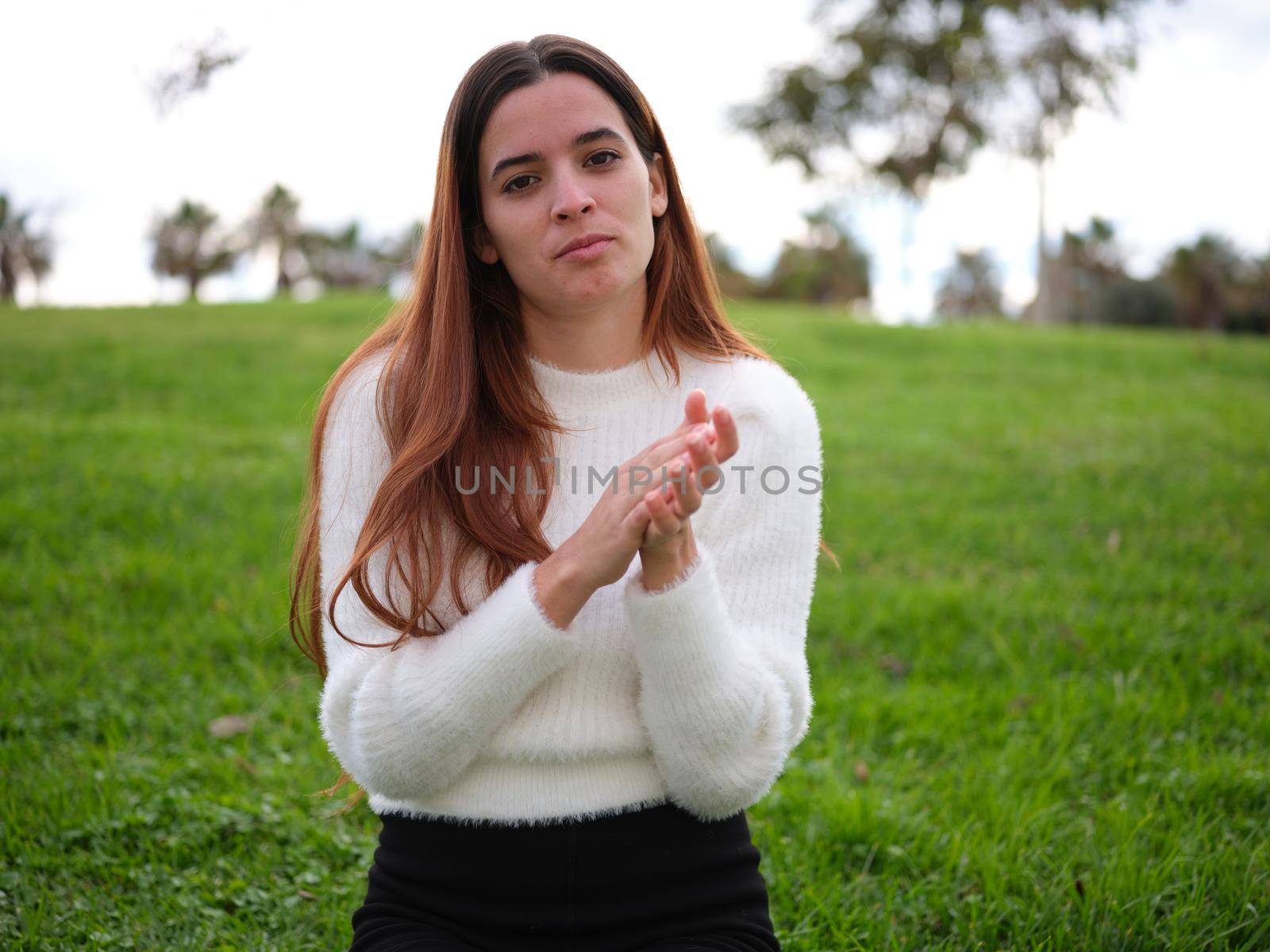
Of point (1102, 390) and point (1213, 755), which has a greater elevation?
point (1102, 390)

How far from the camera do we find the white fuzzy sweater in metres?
1.83

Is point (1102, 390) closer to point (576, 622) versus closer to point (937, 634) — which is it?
point (937, 634)

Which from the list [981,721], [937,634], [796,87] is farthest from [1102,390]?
[796,87]

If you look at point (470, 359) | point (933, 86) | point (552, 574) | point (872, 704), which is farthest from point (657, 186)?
point (933, 86)

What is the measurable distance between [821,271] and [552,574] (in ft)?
164

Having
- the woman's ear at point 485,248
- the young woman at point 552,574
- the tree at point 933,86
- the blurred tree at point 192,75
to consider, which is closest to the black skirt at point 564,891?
the young woman at point 552,574

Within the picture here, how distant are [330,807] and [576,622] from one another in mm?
1571

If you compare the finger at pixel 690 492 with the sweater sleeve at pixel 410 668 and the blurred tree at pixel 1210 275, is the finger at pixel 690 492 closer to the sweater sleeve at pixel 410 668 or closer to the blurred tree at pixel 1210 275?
the sweater sleeve at pixel 410 668

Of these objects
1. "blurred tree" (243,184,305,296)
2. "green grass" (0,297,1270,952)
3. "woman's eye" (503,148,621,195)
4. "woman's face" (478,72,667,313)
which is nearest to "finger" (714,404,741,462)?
"woman's face" (478,72,667,313)

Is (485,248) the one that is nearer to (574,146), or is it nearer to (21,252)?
(574,146)

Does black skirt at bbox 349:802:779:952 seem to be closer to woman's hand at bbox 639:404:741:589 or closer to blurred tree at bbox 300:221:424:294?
woman's hand at bbox 639:404:741:589

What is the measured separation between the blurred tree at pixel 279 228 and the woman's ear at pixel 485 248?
1473 inches

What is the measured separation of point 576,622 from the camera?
76.9 inches

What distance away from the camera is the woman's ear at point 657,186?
7.40 ft
